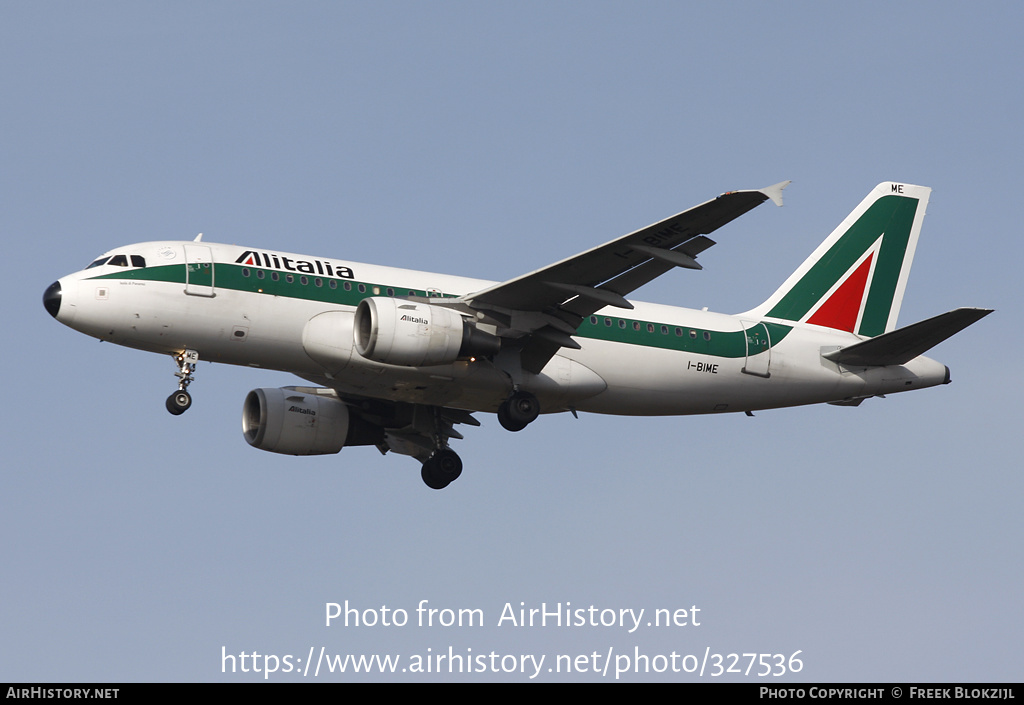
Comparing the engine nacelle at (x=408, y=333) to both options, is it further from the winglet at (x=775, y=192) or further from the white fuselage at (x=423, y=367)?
the winglet at (x=775, y=192)

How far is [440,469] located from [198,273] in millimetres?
9979

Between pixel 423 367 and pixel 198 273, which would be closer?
pixel 198 273

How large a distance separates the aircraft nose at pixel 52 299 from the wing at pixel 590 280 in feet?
31.9

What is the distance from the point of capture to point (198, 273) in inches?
1280

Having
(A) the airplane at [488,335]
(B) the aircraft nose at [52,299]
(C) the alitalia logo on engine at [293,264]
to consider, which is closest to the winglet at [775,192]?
(A) the airplane at [488,335]

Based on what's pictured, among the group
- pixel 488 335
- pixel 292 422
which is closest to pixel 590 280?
pixel 488 335

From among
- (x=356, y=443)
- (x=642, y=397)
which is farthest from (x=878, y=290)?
(x=356, y=443)

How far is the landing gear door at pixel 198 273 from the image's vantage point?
32.3m

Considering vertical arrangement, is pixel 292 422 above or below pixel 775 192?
below

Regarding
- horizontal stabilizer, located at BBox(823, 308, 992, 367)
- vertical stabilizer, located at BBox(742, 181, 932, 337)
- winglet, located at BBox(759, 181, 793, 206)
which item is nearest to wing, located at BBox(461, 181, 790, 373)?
winglet, located at BBox(759, 181, 793, 206)

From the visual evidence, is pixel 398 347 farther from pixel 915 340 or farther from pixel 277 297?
pixel 915 340

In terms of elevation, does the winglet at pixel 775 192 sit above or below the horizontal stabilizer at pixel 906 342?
above

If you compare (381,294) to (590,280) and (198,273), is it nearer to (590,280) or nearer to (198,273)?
(198,273)

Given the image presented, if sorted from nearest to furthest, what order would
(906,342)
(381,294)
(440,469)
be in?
(381,294), (906,342), (440,469)
